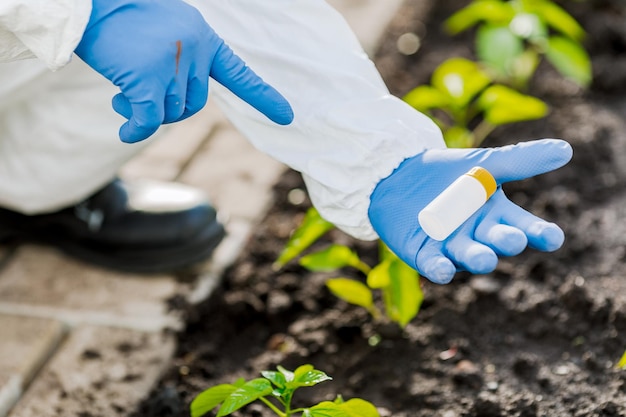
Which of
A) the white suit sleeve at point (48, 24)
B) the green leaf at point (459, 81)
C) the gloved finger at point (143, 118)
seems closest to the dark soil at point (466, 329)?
the green leaf at point (459, 81)

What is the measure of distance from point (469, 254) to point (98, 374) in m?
0.71

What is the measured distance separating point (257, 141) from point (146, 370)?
1.44ft

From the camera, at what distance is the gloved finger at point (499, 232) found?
1.05m

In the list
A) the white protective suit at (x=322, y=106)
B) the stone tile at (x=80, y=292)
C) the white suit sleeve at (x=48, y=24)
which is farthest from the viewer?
the stone tile at (x=80, y=292)

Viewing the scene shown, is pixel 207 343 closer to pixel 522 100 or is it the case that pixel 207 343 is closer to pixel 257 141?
pixel 257 141

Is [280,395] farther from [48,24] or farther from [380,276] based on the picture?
[48,24]

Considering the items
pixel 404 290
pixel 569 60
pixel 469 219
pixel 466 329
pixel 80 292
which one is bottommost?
pixel 80 292

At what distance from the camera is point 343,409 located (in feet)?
3.61

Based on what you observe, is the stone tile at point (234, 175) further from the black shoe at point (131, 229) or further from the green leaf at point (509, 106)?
the green leaf at point (509, 106)

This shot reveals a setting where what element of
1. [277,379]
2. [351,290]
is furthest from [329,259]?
[277,379]

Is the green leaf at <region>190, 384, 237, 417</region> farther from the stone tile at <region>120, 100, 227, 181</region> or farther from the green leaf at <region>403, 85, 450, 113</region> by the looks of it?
the stone tile at <region>120, 100, 227, 181</region>

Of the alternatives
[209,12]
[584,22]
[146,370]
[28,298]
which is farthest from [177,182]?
[584,22]

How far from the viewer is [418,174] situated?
1.20 metres

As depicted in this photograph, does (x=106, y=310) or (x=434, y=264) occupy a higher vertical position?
(x=434, y=264)
